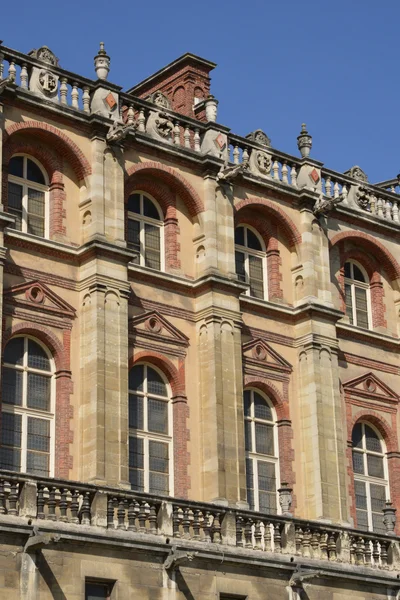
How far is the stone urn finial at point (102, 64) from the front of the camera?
33.8m

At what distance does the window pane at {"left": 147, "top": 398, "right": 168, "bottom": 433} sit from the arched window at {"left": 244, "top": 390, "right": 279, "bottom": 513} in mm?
2341

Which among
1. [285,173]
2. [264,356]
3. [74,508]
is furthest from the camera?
[285,173]

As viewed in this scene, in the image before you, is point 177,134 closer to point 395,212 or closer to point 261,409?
point 261,409

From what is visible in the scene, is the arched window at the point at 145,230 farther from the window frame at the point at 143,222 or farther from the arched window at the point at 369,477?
the arched window at the point at 369,477

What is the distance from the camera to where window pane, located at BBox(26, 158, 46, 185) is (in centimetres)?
3241

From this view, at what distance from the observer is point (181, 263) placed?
3431 cm

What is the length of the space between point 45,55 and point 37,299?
597cm

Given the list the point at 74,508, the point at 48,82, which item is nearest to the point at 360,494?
the point at 74,508

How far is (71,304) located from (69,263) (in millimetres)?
986

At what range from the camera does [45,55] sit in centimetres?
3294

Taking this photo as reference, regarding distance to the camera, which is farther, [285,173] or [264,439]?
[285,173]

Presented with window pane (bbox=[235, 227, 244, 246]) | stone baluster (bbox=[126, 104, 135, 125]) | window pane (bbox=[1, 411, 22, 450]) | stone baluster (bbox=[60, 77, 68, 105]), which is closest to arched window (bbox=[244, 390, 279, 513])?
window pane (bbox=[235, 227, 244, 246])

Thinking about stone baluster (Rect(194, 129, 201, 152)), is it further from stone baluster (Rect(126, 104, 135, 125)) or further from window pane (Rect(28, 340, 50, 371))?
window pane (Rect(28, 340, 50, 371))

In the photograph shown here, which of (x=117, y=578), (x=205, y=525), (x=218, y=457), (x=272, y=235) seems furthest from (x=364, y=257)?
(x=117, y=578)
